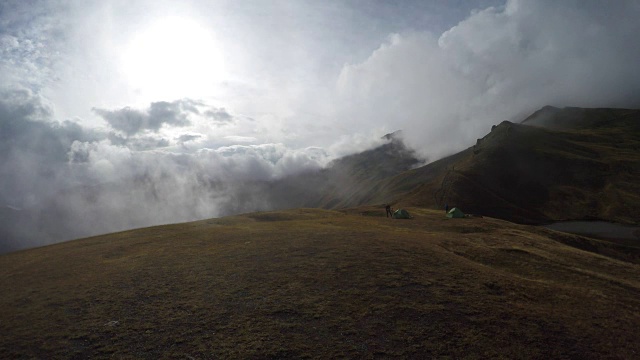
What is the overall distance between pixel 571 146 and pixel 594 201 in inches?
2056

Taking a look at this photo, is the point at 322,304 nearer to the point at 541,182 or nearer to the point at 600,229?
the point at 600,229

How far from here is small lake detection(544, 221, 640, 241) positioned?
9225 centimetres

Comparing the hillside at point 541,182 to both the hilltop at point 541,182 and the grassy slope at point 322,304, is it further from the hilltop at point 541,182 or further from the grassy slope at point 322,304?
the grassy slope at point 322,304

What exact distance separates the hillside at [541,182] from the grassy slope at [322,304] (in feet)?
301

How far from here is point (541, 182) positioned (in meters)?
137

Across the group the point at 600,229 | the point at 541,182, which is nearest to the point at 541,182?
the point at 541,182

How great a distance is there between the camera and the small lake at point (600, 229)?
3632 inches

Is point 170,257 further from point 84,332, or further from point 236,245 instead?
point 84,332

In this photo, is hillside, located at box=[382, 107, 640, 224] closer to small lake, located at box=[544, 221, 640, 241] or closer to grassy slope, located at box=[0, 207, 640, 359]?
small lake, located at box=[544, 221, 640, 241]

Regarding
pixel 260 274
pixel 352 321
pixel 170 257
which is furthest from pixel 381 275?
pixel 170 257

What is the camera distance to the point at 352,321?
57.8 feet

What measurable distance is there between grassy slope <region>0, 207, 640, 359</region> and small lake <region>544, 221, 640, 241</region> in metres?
76.2

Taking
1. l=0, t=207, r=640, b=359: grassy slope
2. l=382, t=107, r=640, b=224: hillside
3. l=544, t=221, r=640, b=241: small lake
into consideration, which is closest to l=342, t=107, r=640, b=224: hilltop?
l=382, t=107, r=640, b=224: hillside

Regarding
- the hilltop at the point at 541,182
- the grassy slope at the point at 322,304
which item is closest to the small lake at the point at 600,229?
the hilltop at the point at 541,182
